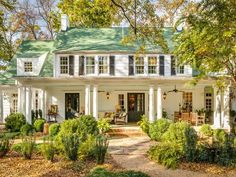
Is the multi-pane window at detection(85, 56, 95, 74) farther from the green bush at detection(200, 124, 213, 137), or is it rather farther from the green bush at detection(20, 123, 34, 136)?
the green bush at detection(200, 124, 213, 137)

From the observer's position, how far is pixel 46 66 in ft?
82.0

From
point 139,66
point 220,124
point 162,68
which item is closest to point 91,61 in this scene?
point 139,66

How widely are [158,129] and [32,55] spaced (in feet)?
43.9

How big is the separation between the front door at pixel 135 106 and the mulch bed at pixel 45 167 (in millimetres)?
15016

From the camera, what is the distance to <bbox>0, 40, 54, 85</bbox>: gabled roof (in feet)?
81.5

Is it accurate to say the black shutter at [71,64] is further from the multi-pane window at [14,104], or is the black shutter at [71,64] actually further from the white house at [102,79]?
the multi-pane window at [14,104]

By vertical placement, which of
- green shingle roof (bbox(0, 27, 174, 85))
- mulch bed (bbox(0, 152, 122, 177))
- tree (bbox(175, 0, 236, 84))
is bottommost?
mulch bed (bbox(0, 152, 122, 177))

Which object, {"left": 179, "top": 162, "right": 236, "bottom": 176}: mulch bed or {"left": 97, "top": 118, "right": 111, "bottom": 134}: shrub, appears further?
{"left": 97, "top": 118, "right": 111, "bottom": 134}: shrub

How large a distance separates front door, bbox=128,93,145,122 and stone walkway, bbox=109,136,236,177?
8.86 metres

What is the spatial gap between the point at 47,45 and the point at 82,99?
5.52 metres

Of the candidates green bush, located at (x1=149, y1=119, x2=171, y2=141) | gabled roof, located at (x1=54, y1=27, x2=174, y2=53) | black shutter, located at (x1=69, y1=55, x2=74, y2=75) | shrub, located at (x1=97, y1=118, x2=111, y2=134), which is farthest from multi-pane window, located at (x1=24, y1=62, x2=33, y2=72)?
green bush, located at (x1=149, y1=119, x2=171, y2=141)

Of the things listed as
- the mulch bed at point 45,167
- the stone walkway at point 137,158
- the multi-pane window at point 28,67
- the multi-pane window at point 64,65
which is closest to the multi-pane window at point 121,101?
the multi-pane window at point 64,65

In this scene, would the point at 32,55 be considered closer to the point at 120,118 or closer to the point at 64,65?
the point at 64,65

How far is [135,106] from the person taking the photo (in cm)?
2712
